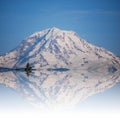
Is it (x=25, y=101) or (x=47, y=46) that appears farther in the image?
(x=47, y=46)

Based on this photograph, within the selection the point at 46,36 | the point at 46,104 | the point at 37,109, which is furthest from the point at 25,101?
the point at 46,36

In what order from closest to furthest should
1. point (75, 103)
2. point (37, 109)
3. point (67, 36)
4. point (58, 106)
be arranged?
1. point (37, 109)
2. point (58, 106)
3. point (75, 103)
4. point (67, 36)

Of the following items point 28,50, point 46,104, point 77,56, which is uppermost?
point 28,50

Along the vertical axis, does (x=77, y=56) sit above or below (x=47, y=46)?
below

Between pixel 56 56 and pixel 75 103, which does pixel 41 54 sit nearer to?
pixel 56 56

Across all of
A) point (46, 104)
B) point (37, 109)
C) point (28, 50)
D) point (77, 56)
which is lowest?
point (37, 109)

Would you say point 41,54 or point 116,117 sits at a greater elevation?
point 41,54

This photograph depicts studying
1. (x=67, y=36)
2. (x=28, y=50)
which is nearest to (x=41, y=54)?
(x=28, y=50)

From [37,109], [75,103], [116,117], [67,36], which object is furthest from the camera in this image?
[67,36]

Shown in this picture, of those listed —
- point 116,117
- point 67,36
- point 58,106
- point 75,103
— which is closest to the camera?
point 116,117

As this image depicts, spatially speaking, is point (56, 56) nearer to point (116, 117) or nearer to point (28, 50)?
point (28, 50)
